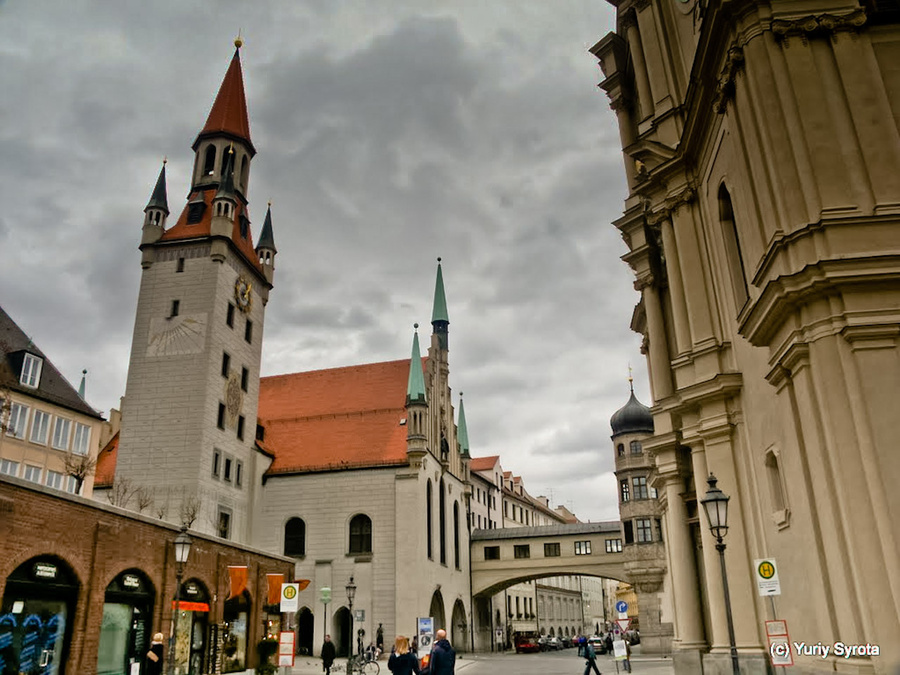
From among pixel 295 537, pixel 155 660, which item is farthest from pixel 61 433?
pixel 155 660

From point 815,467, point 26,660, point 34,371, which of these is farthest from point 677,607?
point 34,371

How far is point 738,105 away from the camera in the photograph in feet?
45.5

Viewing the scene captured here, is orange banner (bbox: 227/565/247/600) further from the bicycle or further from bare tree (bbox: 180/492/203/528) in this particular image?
bare tree (bbox: 180/492/203/528)

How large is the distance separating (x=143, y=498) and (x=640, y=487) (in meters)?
34.2

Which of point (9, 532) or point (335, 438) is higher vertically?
point (335, 438)

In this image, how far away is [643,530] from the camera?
54.4 meters

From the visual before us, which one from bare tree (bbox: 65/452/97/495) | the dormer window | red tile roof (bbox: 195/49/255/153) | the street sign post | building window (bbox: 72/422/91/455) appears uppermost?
red tile roof (bbox: 195/49/255/153)

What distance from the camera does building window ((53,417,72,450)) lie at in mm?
39406

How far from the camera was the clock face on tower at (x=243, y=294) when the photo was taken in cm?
4922

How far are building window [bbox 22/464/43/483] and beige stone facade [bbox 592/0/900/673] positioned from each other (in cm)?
3199

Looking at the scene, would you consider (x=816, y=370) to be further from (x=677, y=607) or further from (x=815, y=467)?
(x=677, y=607)

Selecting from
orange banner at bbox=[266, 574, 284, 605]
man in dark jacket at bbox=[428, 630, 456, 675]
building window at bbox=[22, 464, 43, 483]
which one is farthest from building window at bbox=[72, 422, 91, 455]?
man in dark jacket at bbox=[428, 630, 456, 675]

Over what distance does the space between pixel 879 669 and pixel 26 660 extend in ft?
61.0

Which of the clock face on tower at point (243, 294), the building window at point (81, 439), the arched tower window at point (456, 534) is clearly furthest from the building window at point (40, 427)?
the arched tower window at point (456, 534)
